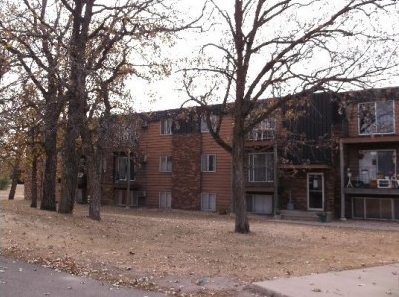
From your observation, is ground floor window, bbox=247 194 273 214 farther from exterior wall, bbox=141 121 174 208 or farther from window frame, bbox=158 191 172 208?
exterior wall, bbox=141 121 174 208

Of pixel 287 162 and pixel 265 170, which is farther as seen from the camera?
pixel 265 170

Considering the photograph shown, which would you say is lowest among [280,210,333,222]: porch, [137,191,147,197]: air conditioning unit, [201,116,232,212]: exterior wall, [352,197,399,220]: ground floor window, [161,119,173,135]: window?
[280,210,333,222]: porch

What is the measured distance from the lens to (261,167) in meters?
32.6

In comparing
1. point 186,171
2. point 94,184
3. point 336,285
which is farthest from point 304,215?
point 336,285

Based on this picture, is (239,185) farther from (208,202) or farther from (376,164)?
(208,202)

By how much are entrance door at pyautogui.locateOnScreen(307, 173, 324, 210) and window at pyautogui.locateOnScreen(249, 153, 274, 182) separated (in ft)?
8.15

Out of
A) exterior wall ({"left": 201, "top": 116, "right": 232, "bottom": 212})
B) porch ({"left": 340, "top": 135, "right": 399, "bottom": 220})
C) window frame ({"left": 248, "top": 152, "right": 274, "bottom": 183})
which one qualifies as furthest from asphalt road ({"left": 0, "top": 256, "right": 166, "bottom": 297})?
exterior wall ({"left": 201, "top": 116, "right": 232, "bottom": 212})

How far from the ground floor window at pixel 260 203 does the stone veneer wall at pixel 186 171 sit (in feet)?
13.4

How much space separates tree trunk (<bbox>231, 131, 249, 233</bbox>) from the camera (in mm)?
19375

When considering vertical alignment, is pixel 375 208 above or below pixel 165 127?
below

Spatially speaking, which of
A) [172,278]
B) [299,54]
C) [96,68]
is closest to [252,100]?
[299,54]

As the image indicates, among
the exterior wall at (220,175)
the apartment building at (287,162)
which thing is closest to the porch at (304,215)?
the apartment building at (287,162)

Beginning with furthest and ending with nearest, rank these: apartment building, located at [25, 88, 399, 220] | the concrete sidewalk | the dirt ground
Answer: apartment building, located at [25, 88, 399, 220]
the dirt ground
the concrete sidewalk

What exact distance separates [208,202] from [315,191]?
7.97 meters
